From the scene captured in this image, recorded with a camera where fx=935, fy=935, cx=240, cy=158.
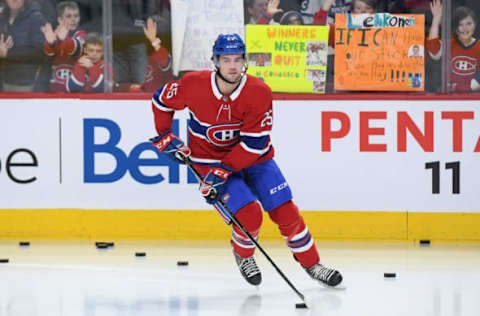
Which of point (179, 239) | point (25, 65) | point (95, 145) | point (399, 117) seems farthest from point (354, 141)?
point (25, 65)

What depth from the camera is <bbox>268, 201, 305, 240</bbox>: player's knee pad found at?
5109 millimetres

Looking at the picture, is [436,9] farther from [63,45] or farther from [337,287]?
[63,45]

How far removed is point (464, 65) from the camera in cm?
689

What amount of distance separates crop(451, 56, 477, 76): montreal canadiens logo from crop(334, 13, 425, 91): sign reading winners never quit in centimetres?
23

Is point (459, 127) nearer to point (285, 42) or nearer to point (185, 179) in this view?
point (285, 42)

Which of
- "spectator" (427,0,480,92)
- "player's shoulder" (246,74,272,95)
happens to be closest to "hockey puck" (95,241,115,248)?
"player's shoulder" (246,74,272,95)

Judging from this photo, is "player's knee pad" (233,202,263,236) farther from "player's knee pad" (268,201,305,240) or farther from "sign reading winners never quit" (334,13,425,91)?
"sign reading winners never quit" (334,13,425,91)

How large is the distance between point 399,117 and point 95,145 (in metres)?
2.24

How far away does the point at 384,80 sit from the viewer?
6.91 metres

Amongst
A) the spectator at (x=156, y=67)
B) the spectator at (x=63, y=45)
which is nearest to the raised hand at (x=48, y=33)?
the spectator at (x=63, y=45)

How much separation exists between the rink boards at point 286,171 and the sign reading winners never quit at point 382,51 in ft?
0.59

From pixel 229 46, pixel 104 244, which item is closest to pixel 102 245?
pixel 104 244

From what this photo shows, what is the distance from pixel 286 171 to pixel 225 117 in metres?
Answer: 1.88

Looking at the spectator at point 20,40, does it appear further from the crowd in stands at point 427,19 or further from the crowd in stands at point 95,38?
the crowd in stands at point 427,19
